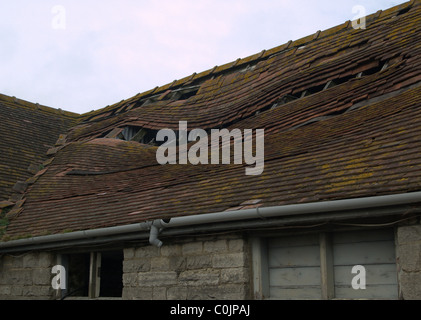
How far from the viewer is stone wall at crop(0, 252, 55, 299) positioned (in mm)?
7828

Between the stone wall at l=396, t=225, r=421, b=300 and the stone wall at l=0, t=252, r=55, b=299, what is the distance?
4852mm

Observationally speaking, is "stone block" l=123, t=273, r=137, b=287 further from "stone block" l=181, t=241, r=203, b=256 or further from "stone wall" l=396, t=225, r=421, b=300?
"stone wall" l=396, t=225, r=421, b=300

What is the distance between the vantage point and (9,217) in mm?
8797

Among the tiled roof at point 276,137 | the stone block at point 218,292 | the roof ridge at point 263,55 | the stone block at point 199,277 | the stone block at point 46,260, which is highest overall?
the roof ridge at point 263,55

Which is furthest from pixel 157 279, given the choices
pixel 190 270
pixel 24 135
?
pixel 24 135

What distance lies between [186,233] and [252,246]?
77 cm

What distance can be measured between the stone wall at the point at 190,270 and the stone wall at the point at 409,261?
1.72 metres

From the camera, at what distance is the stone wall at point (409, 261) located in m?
4.97

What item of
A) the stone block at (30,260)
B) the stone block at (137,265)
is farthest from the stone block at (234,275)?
the stone block at (30,260)

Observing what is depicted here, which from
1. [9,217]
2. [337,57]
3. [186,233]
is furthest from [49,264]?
[337,57]

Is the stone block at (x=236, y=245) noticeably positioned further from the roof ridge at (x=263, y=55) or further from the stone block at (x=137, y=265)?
the roof ridge at (x=263, y=55)

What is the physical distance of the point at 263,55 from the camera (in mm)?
12008

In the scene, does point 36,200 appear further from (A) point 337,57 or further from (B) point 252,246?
(A) point 337,57

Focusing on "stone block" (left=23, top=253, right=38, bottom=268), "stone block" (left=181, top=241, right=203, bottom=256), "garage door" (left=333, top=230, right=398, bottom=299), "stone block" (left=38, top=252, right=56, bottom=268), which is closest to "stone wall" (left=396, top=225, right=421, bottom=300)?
"garage door" (left=333, top=230, right=398, bottom=299)
